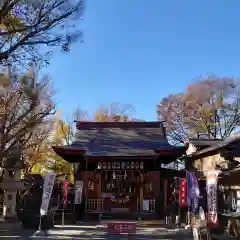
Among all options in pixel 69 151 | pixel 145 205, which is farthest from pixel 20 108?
pixel 145 205

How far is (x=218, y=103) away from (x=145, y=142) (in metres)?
14.0

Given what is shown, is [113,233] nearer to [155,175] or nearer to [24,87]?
[155,175]

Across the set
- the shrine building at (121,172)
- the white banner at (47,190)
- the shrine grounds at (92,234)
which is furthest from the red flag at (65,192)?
the white banner at (47,190)

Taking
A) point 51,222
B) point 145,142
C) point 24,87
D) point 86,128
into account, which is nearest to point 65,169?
point 86,128

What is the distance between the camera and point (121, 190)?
27.3 meters

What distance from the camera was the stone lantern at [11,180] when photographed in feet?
87.1

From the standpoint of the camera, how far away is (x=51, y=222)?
1961cm

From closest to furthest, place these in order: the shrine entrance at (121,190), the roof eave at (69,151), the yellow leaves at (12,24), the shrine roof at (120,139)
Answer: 1. the yellow leaves at (12,24)
2. the roof eave at (69,151)
3. the shrine roof at (120,139)
4. the shrine entrance at (121,190)

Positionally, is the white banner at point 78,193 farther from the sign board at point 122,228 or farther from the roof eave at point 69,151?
the sign board at point 122,228

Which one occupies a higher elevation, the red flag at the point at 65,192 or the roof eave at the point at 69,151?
the roof eave at the point at 69,151

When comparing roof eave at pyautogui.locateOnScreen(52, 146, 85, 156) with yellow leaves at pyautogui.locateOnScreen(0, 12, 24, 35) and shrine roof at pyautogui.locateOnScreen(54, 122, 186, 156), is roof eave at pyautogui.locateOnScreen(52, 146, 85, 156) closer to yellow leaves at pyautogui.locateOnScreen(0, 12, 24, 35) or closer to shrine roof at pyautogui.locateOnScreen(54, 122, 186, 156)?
shrine roof at pyautogui.locateOnScreen(54, 122, 186, 156)

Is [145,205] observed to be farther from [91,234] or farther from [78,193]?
[91,234]

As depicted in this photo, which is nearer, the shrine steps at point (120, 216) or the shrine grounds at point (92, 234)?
the shrine grounds at point (92, 234)

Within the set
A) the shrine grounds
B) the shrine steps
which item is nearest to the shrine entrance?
the shrine steps
